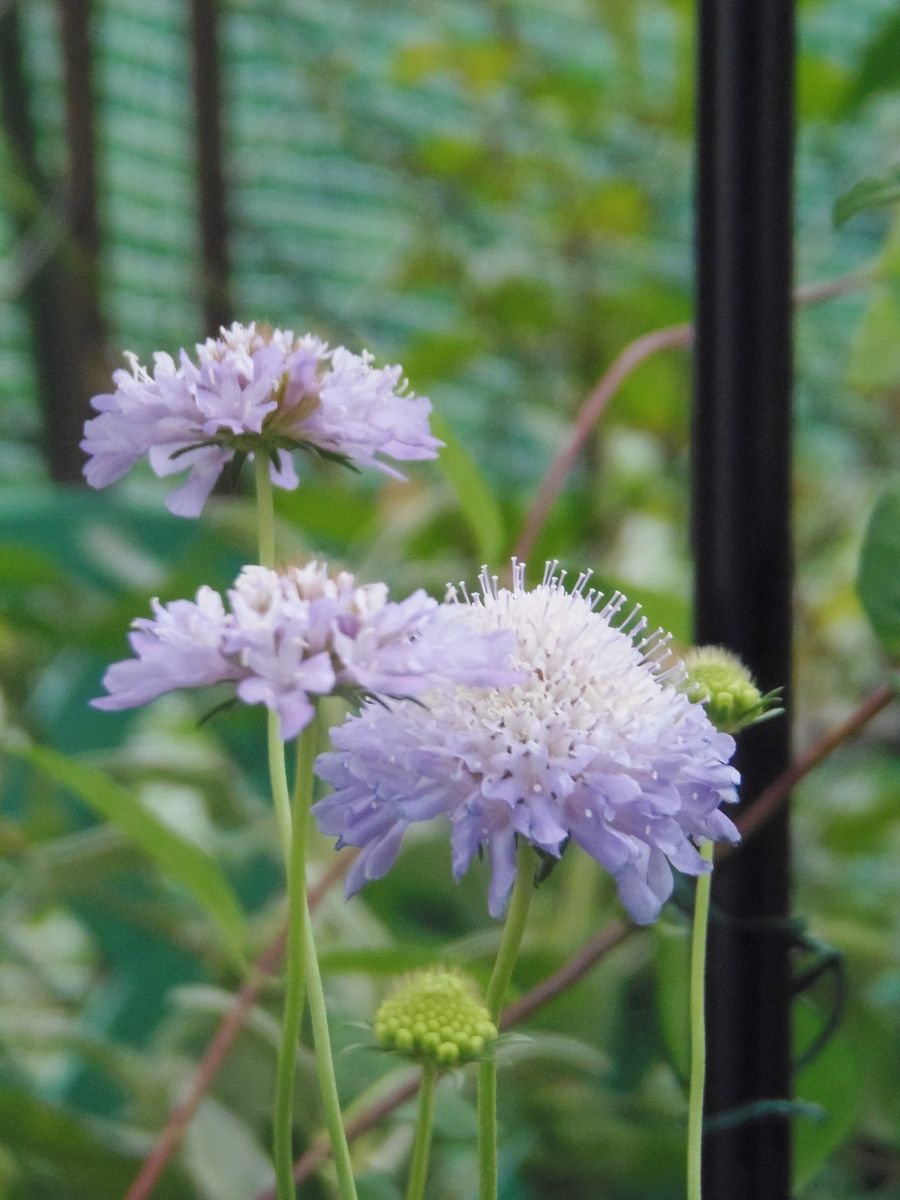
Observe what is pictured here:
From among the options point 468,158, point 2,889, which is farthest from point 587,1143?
point 468,158

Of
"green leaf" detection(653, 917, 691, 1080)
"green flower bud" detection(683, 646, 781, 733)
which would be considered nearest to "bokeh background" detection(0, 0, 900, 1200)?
"green leaf" detection(653, 917, 691, 1080)

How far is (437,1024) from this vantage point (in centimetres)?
19

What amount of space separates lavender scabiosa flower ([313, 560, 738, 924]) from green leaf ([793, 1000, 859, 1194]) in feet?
0.73

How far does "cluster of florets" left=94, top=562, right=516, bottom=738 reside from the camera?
0.50ft

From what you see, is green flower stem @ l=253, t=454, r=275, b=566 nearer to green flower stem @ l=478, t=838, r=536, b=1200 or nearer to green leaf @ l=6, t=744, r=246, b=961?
green flower stem @ l=478, t=838, r=536, b=1200

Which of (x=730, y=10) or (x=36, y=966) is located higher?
(x=730, y=10)

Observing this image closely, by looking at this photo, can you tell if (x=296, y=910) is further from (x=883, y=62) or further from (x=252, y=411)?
(x=883, y=62)

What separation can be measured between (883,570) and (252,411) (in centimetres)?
19

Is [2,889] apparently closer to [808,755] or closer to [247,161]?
[808,755]

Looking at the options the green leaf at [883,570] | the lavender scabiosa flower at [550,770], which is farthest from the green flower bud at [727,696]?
the green leaf at [883,570]

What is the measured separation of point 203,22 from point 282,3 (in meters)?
0.11

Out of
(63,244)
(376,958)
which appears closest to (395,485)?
(63,244)

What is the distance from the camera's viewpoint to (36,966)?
2.28ft

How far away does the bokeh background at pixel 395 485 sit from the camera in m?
0.51
